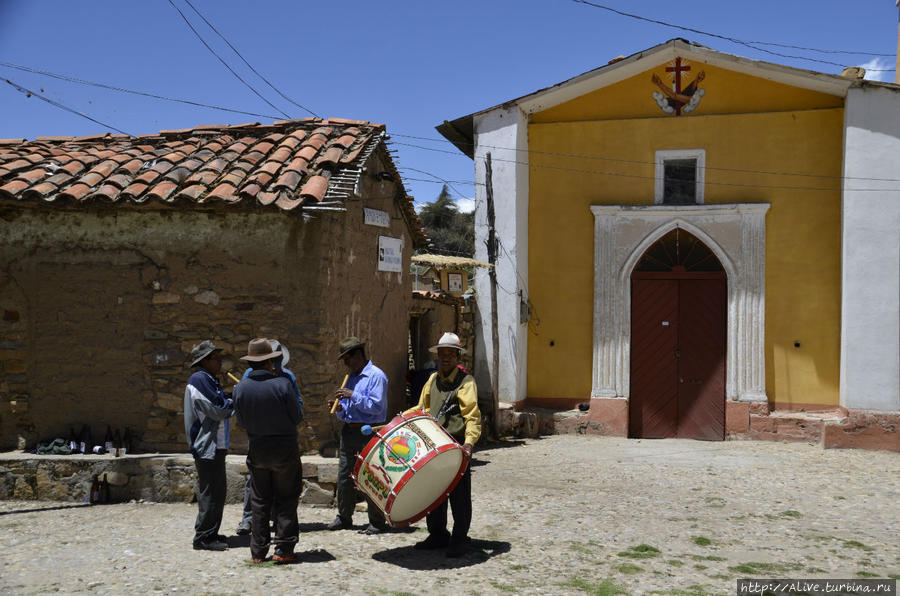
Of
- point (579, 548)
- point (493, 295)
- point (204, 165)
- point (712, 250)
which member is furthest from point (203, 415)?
point (712, 250)

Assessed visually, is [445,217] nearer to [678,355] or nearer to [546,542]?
[678,355]

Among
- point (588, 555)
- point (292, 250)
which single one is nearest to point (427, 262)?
point (292, 250)

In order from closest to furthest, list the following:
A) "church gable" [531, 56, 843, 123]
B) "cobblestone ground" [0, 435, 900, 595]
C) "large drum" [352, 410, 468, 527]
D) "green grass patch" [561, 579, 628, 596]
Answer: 1. "green grass patch" [561, 579, 628, 596]
2. "cobblestone ground" [0, 435, 900, 595]
3. "large drum" [352, 410, 468, 527]
4. "church gable" [531, 56, 843, 123]

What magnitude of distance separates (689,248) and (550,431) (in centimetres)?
363

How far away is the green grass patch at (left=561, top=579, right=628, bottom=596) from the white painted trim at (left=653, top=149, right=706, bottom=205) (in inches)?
322

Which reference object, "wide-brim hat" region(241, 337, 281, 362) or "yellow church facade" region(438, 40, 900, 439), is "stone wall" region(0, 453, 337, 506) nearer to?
"wide-brim hat" region(241, 337, 281, 362)

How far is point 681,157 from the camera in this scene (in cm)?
1202

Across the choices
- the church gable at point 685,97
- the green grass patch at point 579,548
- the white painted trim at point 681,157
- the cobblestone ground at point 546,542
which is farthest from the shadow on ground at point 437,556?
the church gable at point 685,97

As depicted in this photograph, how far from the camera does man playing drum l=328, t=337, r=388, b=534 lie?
6.11 meters

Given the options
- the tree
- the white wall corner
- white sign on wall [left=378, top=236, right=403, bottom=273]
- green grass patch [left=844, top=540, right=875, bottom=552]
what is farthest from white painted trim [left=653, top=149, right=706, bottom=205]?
the tree

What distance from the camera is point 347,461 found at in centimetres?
630

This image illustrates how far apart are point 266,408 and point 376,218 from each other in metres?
3.84

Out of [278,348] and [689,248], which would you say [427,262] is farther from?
[278,348]

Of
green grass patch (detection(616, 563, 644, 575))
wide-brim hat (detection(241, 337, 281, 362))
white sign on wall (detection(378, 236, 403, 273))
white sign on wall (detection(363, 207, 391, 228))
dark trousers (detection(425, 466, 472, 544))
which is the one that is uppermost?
white sign on wall (detection(363, 207, 391, 228))
